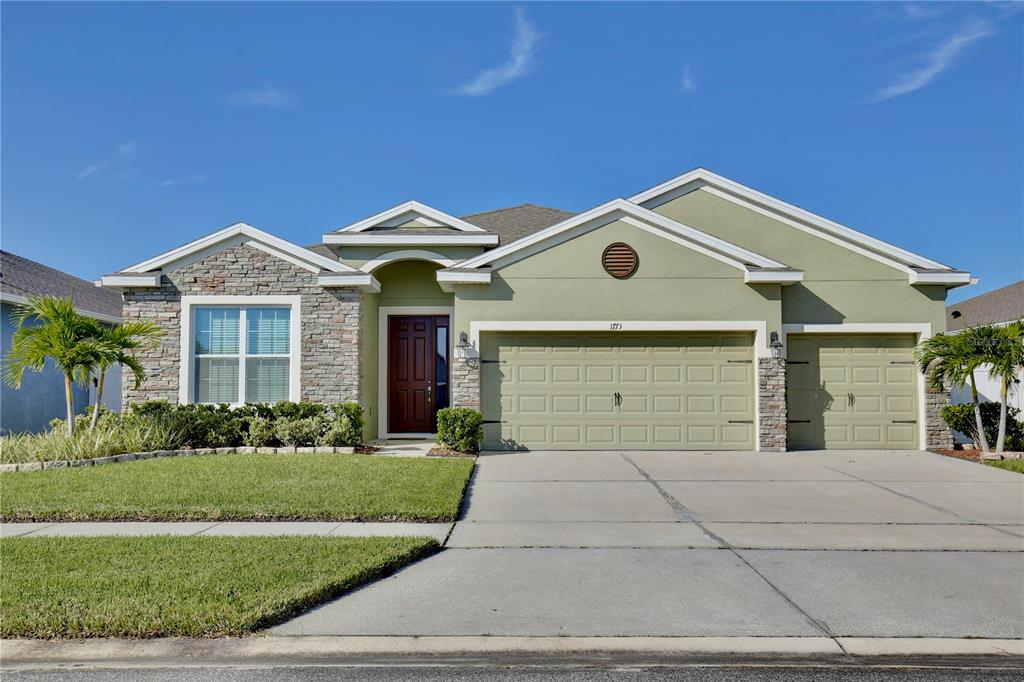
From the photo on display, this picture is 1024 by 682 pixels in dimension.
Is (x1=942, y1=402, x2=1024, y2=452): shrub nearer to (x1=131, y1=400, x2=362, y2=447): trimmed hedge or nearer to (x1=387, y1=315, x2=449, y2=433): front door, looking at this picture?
(x1=387, y1=315, x2=449, y2=433): front door

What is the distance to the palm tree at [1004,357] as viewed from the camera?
11.2m

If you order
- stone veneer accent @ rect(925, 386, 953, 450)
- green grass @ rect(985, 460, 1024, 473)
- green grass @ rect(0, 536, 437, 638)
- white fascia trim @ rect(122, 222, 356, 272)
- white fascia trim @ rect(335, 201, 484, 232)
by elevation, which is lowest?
green grass @ rect(985, 460, 1024, 473)

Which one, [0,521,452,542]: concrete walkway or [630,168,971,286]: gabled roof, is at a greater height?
[630,168,971,286]: gabled roof

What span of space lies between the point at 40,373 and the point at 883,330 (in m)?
19.2

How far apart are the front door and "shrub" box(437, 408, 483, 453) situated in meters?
2.62

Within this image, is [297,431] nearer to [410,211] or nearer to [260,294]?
[260,294]

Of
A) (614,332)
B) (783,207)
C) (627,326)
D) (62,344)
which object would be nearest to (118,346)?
(62,344)

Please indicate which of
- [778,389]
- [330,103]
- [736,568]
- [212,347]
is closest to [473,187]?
[330,103]

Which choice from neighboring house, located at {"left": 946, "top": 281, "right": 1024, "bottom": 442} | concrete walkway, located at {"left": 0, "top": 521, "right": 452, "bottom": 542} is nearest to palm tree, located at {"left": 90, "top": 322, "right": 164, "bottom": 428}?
concrete walkway, located at {"left": 0, "top": 521, "right": 452, "bottom": 542}

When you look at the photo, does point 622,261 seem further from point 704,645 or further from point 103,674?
point 103,674

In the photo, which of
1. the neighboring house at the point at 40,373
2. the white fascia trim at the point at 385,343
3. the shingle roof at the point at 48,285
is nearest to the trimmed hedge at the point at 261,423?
the white fascia trim at the point at 385,343

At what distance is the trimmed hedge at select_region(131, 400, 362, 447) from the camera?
38.0ft

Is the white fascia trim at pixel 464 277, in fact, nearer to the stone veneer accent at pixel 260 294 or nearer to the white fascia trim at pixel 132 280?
the stone veneer accent at pixel 260 294

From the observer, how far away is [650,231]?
12461mm
